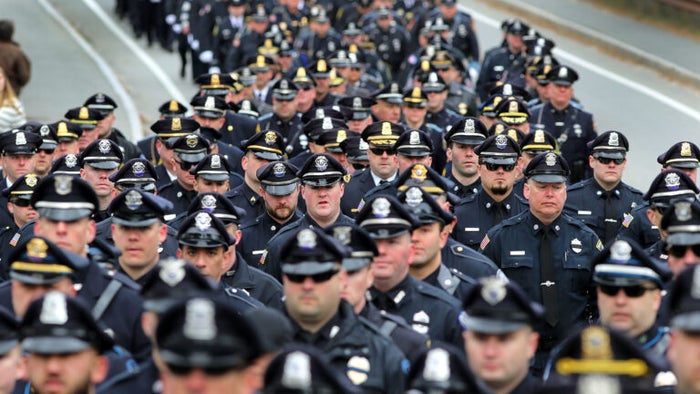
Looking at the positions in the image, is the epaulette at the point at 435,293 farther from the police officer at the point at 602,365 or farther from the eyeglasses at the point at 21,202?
the eyeglasses at the point at 21,202

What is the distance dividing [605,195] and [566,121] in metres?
5.13

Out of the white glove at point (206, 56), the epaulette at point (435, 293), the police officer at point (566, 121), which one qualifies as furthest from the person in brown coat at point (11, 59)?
the epaulette at point (435, 293)

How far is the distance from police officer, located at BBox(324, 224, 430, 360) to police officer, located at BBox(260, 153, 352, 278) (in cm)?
338

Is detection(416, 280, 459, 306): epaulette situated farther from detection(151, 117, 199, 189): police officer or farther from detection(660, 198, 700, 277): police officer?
detection(151, 117, 199, 189): police officer

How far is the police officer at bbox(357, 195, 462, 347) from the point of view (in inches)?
425

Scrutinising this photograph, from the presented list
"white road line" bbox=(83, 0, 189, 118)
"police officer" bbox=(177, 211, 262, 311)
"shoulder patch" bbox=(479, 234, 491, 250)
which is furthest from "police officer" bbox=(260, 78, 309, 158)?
"white road line" bbox=(83, 0, 189, 118)

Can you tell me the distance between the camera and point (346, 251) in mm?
9742

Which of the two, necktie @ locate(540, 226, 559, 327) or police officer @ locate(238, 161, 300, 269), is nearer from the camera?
necktie @ locate(540, 226, 559, 327)

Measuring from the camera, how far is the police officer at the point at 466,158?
16.1 meters

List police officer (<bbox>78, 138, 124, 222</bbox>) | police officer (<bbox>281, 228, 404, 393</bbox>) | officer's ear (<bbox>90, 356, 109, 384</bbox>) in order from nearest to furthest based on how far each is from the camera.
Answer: officer's ear (<bbox>90, 356, 109, 384</bbox>)
police officer (<bbox>281, 228, 404, 393</bbox>)
police officer (<bbox>78, 138, 124, 222</bbox>)

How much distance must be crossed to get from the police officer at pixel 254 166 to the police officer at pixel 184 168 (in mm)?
456

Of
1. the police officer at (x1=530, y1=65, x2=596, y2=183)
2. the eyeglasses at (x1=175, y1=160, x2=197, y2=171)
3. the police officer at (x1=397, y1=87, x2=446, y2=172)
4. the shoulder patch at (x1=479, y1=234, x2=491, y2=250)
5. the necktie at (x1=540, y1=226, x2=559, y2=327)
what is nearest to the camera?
the necktie at (x1=540, y1=226, x2=559, y2=327)

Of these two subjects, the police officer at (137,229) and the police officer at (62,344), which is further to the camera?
the police officer at (137,229)

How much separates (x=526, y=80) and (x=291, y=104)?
520 centimetres
